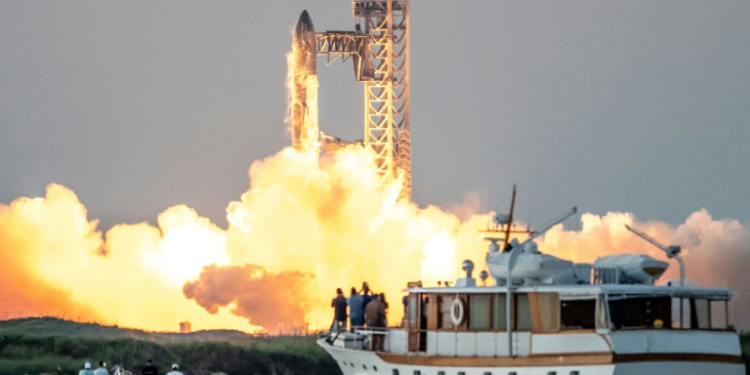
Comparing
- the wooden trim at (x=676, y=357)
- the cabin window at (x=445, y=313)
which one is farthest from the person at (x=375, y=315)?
the wooden trim at (x=676, y=357)

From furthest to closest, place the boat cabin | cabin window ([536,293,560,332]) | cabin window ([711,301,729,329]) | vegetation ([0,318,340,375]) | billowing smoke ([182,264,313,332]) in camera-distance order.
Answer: billowing smoke ([182,264,313,332]), cabin window ([711,301,729,329]), vegetation ([0,318,340,375]), cabin window ([536,293,560,332]), the boat cabin

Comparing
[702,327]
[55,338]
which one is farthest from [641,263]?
[55,338]

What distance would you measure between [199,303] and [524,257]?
34.2 meters

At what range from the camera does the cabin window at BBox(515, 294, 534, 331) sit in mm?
57344

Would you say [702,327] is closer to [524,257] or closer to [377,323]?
[524,257]

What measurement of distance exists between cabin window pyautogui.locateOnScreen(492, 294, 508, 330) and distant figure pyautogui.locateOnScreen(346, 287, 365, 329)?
691cm

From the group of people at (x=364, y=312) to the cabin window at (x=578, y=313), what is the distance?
6972 millimetres

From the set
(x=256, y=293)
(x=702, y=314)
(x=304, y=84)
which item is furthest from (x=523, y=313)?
(x=304, y=84)

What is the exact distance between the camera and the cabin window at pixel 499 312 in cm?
5778

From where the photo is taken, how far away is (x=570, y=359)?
55.4 meters

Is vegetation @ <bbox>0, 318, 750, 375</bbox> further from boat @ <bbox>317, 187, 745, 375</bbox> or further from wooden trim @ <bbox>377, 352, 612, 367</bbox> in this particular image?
boat @ <bbox>317, 187, 745, 375</bbox>

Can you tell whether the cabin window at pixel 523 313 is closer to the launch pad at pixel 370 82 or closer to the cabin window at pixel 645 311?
the cabin window at pixel 645 311

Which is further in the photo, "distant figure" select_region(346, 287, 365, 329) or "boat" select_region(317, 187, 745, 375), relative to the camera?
"distant figure" select_region(346, 287, 365, 329)

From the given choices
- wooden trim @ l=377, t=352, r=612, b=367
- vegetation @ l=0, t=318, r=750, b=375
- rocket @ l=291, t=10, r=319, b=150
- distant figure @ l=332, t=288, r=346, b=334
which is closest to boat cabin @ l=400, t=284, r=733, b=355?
wooden trim @ l=377, t=352, r=612, b=367
